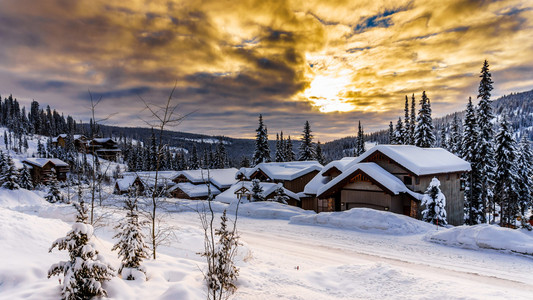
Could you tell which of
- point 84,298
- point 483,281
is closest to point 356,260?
point 483,281

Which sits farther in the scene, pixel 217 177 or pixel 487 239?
pixel 217 177

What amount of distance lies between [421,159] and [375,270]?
20.8m

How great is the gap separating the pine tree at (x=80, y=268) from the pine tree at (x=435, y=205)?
75.4 feet

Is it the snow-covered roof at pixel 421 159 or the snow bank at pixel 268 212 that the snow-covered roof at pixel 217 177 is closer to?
the snow bank at pixel 268 212

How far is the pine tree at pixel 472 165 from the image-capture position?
112ft

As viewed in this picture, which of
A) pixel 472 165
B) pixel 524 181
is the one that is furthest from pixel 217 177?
pixel 524 181

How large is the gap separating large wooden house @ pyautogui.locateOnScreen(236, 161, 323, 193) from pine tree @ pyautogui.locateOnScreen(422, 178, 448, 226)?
2127 cm

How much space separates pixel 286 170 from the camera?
4416cm

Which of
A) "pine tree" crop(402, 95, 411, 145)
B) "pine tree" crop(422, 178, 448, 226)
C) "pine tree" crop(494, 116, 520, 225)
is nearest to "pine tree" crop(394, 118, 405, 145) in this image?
"pine tree" crop(402, 95, 411, 145)

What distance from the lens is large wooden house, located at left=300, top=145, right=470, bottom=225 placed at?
82.1ft

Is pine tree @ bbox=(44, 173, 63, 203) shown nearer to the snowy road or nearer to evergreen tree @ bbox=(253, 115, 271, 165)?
evergreen tree @ bbox=(253, 115, 271, 165)

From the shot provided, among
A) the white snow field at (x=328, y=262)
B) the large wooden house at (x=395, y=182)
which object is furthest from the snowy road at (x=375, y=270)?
the large wooden house at (x=395, y=182)

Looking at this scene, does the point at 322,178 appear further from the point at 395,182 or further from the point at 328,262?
the point at 328,262

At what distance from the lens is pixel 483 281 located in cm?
1000
